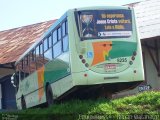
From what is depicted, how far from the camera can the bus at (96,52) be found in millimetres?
12656

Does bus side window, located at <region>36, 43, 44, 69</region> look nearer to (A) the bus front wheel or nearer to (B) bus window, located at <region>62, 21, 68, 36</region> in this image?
(A) the bus front wheel

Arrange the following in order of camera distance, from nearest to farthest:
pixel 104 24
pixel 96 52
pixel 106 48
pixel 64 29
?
pixel 96 52
pixel 106 48
pixel 104 24
pixel 64 29

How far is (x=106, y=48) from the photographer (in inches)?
505

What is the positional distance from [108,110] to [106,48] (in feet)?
7.98

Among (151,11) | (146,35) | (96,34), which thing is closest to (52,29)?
(96,34)

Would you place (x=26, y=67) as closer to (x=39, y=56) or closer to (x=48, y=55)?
(x=39, y=56)

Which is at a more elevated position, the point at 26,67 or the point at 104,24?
the point at 104,24

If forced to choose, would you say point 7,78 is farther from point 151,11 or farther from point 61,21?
point 61,21

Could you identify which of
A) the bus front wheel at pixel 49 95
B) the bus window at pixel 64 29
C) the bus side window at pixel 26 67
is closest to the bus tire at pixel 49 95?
the bus front wheel at pixel 49 95

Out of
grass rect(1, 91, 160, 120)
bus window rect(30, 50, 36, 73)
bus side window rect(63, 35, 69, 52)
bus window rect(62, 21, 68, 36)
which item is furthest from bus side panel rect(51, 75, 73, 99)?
bus window rect(30, 50, 36, 73)

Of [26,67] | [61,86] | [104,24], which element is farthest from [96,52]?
[26,67]

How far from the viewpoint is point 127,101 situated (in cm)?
1227

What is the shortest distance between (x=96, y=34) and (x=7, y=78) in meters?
16.7

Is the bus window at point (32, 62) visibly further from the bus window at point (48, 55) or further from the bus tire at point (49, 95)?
the bus tire at point (49, 95)
